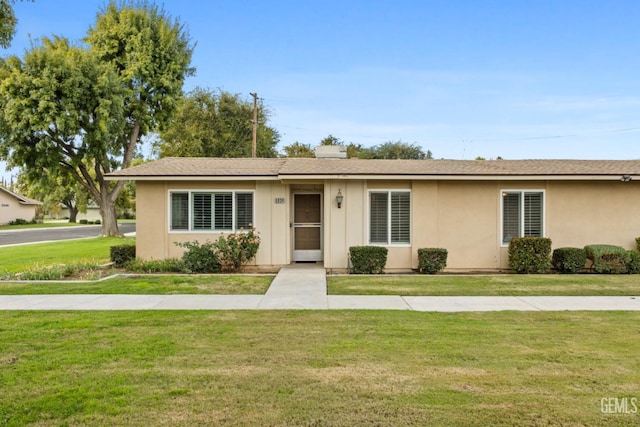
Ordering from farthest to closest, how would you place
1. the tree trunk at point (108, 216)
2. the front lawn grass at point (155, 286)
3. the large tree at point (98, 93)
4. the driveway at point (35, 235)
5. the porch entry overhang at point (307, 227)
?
the tree trunk at point (108, 216), the driveway at point (35, 235), the large tree at point (98, 93), the porch entry overhang at point (307, 227), the front lawn grass at point (155, 286)

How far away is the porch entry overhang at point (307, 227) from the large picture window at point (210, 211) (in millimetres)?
1487

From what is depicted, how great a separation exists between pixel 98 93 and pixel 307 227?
57.3 feet

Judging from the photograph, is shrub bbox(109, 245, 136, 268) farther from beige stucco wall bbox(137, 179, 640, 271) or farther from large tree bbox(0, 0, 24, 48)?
large tree bbox(0, 0, 24, 48)

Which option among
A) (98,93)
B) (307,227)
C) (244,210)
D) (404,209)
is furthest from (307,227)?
(98,93)

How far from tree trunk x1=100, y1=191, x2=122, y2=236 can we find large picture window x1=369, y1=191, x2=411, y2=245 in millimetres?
20478

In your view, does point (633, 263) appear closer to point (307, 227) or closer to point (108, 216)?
point (307, 227)

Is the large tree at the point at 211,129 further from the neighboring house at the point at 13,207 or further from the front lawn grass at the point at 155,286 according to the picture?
the neighboring house at the point at 13,207

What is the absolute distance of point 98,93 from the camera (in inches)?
942

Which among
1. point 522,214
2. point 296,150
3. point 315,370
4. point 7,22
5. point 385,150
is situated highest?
point 385,150

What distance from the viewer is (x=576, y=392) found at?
12.6ft

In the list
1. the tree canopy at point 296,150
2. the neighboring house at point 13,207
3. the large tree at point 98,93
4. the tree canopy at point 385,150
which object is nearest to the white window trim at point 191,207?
the large tree at point 98,93

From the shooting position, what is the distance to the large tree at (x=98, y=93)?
2253cm

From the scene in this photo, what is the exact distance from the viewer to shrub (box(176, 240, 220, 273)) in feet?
37.0

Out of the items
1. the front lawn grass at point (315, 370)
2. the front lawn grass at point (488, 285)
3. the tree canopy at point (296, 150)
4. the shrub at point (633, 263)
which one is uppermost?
the tree canopy at point (296, 150)
